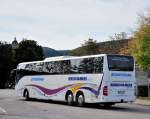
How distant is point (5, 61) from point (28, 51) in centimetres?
804

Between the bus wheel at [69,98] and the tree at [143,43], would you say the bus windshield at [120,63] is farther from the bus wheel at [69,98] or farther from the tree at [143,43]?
the tree at [143,43]

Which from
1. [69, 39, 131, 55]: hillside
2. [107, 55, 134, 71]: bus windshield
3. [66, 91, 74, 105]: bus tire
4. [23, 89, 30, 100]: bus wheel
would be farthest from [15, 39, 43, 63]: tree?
[107, 55, 134, 71]: bus windshield

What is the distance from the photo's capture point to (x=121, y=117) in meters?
21.5

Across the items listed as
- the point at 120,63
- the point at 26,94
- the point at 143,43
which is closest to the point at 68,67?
the point at 120,63

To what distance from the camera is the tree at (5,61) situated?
92.9 m

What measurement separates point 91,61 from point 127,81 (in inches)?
93.7

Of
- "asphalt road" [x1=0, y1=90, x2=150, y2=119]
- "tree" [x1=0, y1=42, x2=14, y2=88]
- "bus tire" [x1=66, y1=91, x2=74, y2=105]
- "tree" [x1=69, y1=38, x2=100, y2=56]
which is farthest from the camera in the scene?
"tree" [x1=0, y1=42, x2=14, y2=88]

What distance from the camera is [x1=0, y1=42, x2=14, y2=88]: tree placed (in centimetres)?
9286

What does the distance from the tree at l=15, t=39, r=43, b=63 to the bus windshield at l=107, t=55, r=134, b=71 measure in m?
71.5

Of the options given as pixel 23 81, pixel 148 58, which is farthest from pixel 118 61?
pixel 148 58

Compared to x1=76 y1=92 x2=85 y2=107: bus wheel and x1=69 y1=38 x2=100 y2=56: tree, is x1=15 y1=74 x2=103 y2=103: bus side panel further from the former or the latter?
x1=69 y1=38 x2=100 y2=56: tree

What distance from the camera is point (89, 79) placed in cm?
2822

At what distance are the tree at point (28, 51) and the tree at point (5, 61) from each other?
9.65ft

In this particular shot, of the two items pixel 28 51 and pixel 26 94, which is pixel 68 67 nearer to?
pixel 26 94
